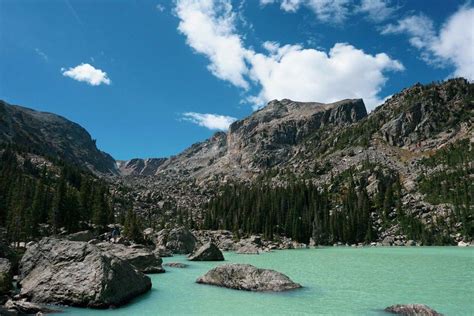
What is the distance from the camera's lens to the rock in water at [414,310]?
19906mm

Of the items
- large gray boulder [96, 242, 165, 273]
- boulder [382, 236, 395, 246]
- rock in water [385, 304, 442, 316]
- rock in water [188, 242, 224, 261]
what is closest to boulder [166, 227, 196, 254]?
rock in water [188, 242, 224, 261]

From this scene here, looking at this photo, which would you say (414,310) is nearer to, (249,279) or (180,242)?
(249,279)

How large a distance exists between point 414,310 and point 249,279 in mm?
12165

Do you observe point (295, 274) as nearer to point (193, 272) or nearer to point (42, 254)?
point (193, 272)

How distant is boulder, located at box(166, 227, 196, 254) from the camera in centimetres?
7912

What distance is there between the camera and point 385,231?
13550 cm

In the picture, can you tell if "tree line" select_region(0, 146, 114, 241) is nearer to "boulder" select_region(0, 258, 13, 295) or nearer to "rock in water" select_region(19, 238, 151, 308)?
"boulder" select_region(0, 258, 13, 295)

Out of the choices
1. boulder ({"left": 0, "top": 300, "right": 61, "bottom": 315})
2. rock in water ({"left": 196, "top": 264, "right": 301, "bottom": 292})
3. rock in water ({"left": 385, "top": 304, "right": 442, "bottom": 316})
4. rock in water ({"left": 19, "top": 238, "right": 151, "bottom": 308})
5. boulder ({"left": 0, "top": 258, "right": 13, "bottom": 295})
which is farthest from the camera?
rock in water ({"left": 196, "top": 264, "right": 301, "bottom": 292})

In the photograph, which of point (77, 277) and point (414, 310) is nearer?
point (414, 310)

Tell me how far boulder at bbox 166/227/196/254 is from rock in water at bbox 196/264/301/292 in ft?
160

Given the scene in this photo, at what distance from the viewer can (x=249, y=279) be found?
1148 inches

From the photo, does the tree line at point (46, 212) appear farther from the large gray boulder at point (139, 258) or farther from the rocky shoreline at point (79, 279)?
the rocky shoreline at point (79, 279)

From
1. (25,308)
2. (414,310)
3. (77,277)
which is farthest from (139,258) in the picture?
(414,310)

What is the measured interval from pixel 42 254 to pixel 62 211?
63.3m
